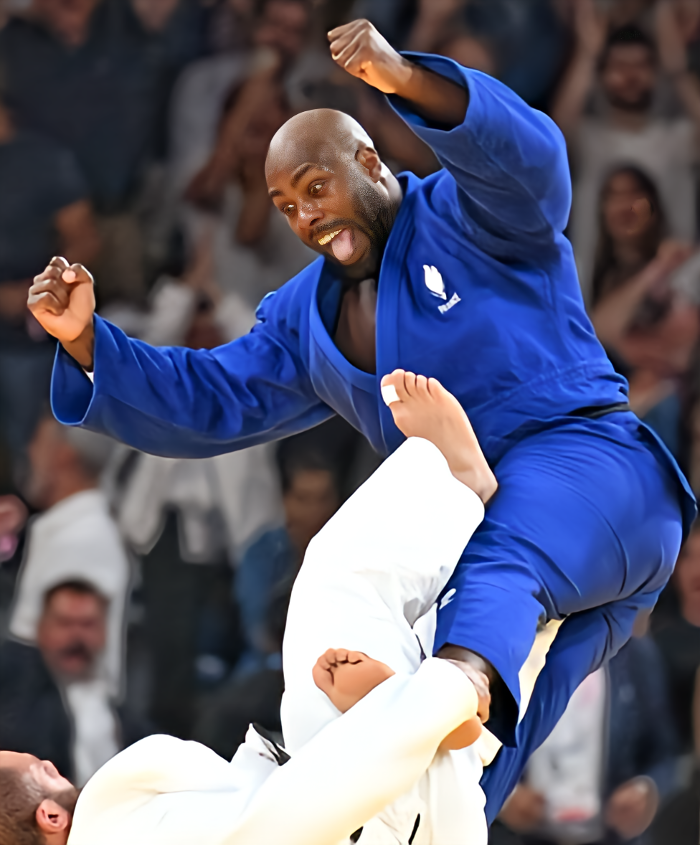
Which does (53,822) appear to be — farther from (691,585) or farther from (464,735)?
(691,585)

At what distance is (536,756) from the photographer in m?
3.61

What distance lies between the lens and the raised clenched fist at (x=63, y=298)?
2061mm

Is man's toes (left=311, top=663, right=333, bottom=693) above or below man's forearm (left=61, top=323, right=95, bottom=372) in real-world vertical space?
below

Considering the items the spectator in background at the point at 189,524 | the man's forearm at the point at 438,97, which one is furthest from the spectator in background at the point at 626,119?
the man's forearm at the point at 438,97

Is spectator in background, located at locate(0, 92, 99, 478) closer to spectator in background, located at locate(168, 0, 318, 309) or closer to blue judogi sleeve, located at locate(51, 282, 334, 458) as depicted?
spectator in background, located at locate(168, 0, 318, 309)

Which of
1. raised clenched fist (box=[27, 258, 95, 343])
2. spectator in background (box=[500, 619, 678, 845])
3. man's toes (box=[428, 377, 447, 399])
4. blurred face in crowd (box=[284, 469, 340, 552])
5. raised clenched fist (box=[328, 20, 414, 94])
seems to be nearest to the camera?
raised clenched fist (box=[328, 20, 414, 94])

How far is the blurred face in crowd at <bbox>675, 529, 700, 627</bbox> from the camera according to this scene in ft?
12.1

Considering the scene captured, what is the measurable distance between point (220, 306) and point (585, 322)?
200cm

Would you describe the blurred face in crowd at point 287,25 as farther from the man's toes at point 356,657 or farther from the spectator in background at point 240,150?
the man's toes at point 356,657

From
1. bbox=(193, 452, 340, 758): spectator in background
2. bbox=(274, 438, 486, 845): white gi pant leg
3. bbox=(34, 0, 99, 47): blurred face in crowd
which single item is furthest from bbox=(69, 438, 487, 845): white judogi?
bbox=(34, 0, 99, 47): blurred face in crowd

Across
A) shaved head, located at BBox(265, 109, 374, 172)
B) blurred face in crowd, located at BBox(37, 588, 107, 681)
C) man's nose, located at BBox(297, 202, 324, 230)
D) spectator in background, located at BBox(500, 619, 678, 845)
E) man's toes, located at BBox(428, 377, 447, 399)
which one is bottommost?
spectator in background, located at BBox(500, 619, 678, 845)

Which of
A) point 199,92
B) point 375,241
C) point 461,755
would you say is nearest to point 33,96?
point 199,92

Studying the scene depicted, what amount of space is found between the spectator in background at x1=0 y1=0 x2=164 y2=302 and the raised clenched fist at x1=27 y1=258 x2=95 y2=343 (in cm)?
175

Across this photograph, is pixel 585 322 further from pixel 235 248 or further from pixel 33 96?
pixel 33 96
